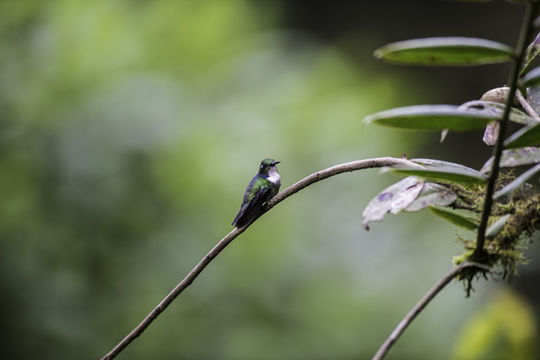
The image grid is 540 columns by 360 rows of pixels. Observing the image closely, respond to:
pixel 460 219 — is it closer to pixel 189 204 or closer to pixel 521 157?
pixel 521 157

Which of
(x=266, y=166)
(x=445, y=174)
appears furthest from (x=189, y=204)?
(x=445, y=174)

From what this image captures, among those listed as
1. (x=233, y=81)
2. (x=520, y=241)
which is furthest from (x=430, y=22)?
(x=520, y=241)

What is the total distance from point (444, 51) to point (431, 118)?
0.07 m

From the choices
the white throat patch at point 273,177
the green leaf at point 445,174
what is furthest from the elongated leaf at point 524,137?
the white throat patch at point 273,177

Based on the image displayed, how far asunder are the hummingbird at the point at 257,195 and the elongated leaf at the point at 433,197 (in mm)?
322

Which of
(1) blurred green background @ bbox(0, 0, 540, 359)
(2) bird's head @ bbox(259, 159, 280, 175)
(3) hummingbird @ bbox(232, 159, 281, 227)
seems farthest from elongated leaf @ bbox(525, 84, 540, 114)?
(1) blurred green background @ bbox(0, 0, 540, 359)

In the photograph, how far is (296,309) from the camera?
103 inches

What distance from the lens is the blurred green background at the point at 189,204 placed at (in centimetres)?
264

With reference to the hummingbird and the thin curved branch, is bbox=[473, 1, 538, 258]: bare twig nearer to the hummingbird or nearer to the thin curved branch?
the thin curved branch

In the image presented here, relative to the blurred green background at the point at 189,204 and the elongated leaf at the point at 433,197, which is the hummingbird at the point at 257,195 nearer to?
the elongated leaf at the point at 433,197

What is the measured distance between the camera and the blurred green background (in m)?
2.64

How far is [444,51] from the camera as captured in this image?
1.76 ft

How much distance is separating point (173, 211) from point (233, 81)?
93 cm

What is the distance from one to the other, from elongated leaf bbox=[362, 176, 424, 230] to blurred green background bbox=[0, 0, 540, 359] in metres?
1.90
